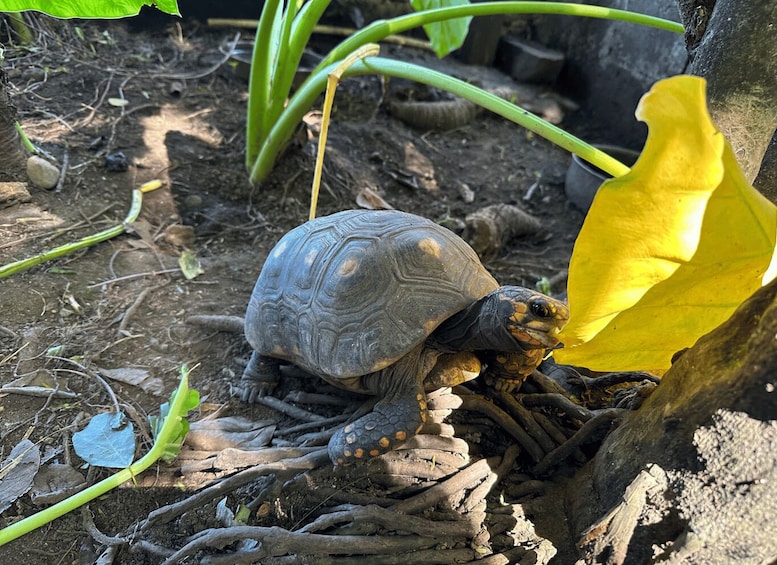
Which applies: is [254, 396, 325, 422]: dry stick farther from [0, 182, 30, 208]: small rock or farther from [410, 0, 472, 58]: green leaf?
[410, 0, 472, 58]: green leaf

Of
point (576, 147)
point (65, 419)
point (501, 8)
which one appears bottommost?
point (65, 419)

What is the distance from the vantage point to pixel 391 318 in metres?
1.34

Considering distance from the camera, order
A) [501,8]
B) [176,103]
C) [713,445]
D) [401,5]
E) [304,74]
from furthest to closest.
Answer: [401,5] < [304,74] < [176,103] < [501,8] < [713,445]

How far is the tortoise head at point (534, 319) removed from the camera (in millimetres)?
1212

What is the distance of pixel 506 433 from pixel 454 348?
27cm

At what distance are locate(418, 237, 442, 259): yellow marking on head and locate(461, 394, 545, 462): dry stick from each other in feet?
1.37

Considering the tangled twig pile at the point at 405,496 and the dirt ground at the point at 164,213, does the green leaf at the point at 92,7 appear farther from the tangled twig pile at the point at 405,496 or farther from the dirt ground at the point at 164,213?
the tangled twig pile at the point at 405,496

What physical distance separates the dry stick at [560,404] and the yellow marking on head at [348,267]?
1.94 feet

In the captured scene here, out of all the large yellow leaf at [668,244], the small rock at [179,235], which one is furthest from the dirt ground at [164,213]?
the large yellow leaf at [668,244]

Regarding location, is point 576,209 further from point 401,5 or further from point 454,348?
point 401,5

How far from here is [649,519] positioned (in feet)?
2.81

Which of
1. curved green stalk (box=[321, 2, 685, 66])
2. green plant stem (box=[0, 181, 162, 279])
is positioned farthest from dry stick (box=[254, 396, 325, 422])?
curved green stalk (box=[321, 2, 685, 66])

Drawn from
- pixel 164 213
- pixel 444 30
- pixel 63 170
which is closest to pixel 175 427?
pixel 164 213

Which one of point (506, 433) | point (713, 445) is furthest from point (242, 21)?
point (713, 445)
